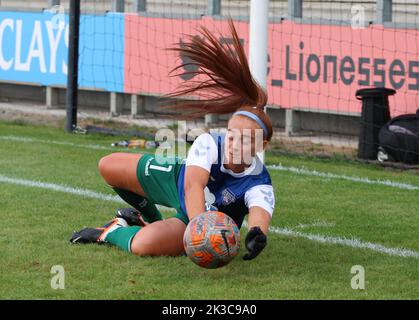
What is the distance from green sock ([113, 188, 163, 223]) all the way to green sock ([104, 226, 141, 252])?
35 centimetres

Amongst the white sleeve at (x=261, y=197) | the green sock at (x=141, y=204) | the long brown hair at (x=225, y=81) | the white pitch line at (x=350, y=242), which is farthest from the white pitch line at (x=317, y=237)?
the long brown hair at (x=225, y=81)

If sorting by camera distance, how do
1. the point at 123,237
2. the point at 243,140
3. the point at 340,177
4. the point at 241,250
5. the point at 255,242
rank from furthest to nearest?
the point at 340,177, the point at 241,250, the point at 123,237, the point at 243,140, the point at 255,242

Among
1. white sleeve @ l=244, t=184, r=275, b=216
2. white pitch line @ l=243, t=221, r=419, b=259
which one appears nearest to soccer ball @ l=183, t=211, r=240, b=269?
white sleeve @ l=244, t=184, r=275, b=216

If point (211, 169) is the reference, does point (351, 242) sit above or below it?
below

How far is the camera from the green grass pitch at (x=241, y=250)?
17.9 feet

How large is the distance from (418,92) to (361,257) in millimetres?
5044

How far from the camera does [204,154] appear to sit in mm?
5938

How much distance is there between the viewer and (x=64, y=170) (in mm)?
9453

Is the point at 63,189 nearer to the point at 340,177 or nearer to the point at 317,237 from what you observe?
the point at 317,237

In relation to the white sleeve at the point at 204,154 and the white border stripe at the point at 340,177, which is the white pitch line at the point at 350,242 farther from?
the white border stripe at the point at 340,177

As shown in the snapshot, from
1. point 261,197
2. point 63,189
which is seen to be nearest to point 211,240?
point 261,197

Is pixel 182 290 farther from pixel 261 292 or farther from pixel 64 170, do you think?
pixel 64 170

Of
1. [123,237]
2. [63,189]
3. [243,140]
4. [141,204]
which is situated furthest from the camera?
[63,189]

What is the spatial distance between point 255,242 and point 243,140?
64 cm
